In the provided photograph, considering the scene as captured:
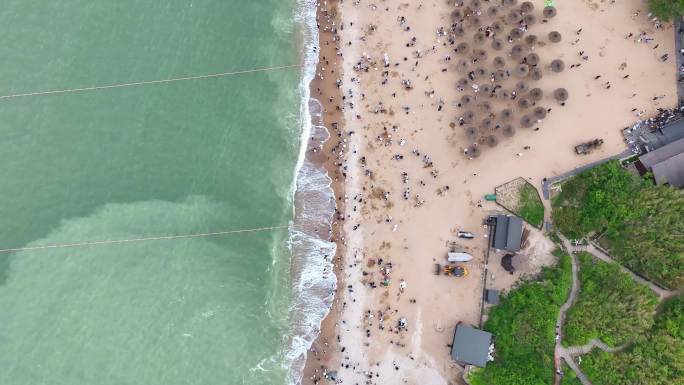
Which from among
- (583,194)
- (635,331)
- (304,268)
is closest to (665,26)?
(583,194)

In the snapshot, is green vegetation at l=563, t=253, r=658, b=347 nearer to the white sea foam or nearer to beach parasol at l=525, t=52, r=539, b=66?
beach parasol at l=525, t=52, r=539, b=66

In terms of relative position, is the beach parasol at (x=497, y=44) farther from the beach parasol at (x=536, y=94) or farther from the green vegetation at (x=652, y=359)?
the green vegetation at (x=652, y=359)

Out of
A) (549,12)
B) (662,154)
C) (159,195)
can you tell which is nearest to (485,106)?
(549,12)

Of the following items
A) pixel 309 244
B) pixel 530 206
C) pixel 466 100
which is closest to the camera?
pixel 530 206

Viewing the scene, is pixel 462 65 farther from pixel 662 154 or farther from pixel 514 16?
pixel 662 154

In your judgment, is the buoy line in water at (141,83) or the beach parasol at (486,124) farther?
the buoy line in water at (141,83)

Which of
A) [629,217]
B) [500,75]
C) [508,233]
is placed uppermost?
[500,75]

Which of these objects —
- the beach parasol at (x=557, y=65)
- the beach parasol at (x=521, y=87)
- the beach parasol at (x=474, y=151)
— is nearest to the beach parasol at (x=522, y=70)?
the beach parasol at (x=521, y=87)
